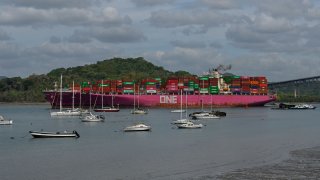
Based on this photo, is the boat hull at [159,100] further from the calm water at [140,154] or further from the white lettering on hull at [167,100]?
the calm water at [140,154]

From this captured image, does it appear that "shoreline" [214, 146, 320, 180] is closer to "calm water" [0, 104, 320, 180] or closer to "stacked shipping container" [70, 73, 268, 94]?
"calm water" [0, 104, 320, 180]

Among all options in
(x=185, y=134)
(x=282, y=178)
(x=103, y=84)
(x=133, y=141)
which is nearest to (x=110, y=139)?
(x=133, y=141)

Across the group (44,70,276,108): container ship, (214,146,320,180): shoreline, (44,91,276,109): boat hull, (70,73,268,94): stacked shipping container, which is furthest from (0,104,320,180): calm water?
(70,73,268,94): stacked shipping container

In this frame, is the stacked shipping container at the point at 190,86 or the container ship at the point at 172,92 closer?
the container ship at the point at 172,92

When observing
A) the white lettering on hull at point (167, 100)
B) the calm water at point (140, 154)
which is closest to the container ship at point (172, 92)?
the white lettering on hull at point (167, 100)

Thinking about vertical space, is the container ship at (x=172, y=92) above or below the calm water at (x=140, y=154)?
above

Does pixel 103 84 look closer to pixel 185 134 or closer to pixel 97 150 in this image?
pixel 185 134

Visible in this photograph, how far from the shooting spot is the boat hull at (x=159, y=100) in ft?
470

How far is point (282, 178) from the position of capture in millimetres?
31109

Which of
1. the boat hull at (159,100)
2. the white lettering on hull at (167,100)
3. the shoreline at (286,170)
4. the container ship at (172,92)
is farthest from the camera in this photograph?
the white lettering on hull at (167,100)

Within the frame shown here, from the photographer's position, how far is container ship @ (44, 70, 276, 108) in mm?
144625

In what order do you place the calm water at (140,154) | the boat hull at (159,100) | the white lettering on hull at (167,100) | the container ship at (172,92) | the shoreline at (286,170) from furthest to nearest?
the white lettering on hull at (167,100) < the container ship at (172,92) < the boat hull at (159,100) < the calm water at (140,154) < the shoreline at (286,170)

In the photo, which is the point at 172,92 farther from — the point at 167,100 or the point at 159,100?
the point at 159,100

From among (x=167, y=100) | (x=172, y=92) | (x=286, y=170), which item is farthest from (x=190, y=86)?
(x=286, y=170)
